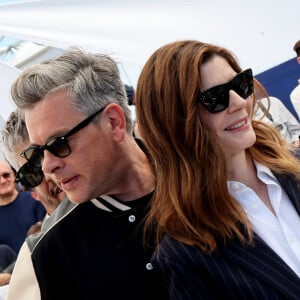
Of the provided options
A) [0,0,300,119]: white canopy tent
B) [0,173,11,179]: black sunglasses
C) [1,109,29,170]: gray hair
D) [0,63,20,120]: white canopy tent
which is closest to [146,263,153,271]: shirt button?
[1,109,29,170]: gray hair

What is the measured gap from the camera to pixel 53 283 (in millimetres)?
1306

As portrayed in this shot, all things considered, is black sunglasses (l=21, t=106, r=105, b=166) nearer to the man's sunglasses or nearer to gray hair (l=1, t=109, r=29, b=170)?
the man's sunglasses

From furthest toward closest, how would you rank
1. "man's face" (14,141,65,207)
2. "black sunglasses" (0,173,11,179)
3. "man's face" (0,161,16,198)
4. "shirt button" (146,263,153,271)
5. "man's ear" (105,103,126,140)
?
1. "black sunglasses" (0,173,11,179)
2. "man's face" (0,161,16,198)
3. "man's face" (14,141,65,207)
4. "man's ear" (105,103,126,140)
5. "shirt button" (146,263,153,271)

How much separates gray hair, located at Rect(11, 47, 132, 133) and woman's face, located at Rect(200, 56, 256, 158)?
35 centimetres

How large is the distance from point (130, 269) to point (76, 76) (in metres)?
0.51

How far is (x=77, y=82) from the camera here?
Answer: 4.52ft

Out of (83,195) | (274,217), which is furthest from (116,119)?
(274,217)

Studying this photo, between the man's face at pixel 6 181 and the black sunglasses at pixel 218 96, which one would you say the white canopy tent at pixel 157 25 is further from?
the black sunglasses at pixel 218 96

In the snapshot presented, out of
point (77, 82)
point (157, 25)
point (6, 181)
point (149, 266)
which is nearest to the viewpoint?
point (149, 266)

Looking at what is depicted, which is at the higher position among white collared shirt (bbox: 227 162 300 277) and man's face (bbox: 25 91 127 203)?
man's face (bbox: 25 91 127 203)

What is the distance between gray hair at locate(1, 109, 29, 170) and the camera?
1744 millimetres

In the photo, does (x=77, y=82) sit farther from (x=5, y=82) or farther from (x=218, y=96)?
(x=5, y=82)

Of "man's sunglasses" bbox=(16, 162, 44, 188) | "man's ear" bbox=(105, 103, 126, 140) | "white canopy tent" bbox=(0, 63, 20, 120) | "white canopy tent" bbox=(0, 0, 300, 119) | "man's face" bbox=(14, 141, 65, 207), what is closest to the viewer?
"man's ear" bbox=(105, 103, 126, 140)

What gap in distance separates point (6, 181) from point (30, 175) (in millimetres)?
1863
